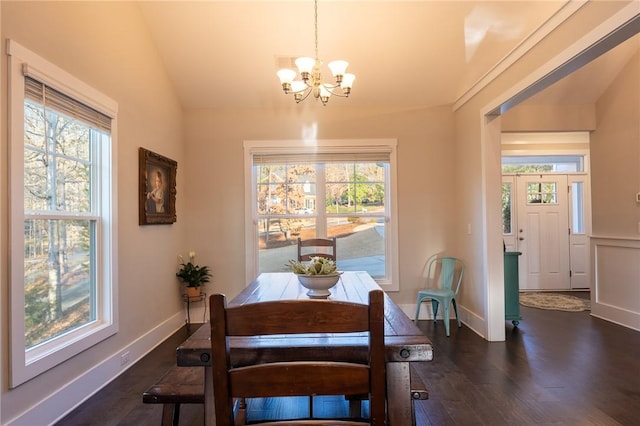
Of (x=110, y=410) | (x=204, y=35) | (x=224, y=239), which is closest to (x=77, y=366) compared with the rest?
(x=110, y=410)

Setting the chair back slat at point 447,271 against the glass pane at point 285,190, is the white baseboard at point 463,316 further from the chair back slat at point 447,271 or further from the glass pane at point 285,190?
the glass pane at point 285,190

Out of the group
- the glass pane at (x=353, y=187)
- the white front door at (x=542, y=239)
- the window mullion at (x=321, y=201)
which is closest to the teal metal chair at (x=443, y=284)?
the glass pane at (x=353, y=187)

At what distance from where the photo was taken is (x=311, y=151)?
4.20m

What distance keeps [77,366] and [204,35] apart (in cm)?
294

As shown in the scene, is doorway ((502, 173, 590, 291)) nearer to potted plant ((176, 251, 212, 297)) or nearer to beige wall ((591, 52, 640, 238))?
beige wall ((591, 52, 640, 238))

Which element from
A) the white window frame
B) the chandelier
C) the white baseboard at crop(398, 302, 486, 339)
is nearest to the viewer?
the chandelier

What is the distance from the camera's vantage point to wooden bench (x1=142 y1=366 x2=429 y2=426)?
4.94 ft

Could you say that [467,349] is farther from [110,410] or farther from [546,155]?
[546,155]

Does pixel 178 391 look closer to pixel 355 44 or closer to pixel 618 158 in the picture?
pixel 355 44

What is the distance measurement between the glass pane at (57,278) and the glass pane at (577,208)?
6643 mm

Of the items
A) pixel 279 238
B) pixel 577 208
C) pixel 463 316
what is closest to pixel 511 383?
pixel 463 316

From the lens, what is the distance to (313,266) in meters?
1.91

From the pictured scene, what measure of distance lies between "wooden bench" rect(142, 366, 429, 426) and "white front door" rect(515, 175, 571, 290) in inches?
193

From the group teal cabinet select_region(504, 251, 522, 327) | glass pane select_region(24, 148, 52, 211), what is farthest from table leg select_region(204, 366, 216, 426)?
teal cabinet select_region(504, 251, 522, 327)
